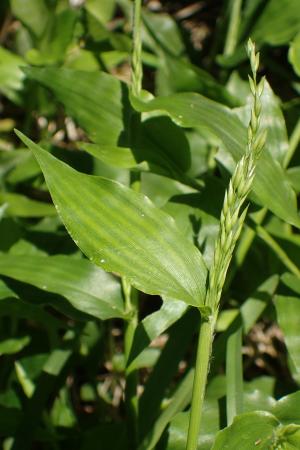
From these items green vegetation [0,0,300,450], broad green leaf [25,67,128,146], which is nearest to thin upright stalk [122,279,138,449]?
green vegetation [0,0,300,450]

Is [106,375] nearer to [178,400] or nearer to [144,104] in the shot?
[178,400]

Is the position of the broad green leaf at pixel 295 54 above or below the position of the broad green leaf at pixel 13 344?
above

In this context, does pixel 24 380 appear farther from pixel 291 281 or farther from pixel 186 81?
pixel 186 81

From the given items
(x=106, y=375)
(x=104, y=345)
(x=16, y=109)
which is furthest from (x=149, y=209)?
(x=16, y=109)

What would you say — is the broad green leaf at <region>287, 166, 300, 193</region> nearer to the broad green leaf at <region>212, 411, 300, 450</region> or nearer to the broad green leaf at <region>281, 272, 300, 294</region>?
the broad green leaf at <region>281, 272, 300, 294</region>

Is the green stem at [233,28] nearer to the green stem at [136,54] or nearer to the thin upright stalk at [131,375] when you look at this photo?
the green stem at [136,54]

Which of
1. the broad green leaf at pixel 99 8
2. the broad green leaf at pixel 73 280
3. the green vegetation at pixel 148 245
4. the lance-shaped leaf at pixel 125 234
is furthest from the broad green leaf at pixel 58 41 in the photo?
the lance-shaped leaf at pixel 125 234

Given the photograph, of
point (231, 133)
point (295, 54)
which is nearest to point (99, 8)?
point (295, 54)
